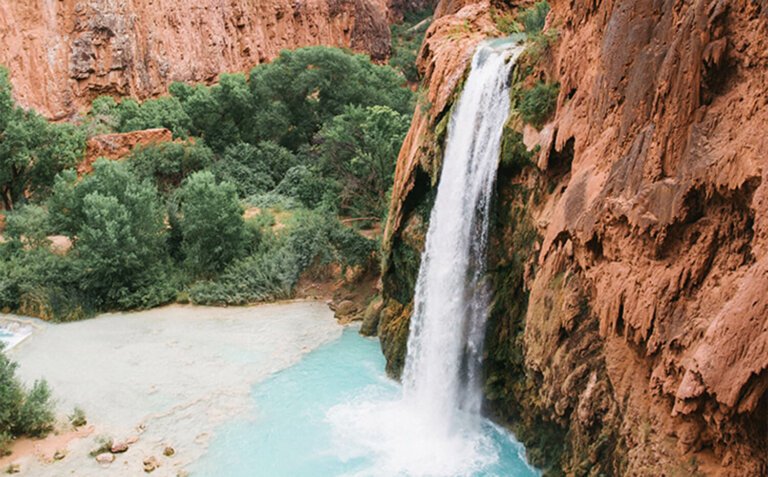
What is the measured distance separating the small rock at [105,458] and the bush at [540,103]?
31.8 ft

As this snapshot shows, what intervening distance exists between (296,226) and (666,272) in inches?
633

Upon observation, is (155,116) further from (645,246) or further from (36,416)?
(645,246)

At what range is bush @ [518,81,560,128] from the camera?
952 cm

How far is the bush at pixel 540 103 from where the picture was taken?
9.52 m

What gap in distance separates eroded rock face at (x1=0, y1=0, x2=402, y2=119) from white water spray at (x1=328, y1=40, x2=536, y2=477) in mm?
26404

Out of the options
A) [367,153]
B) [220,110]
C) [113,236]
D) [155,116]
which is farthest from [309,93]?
[113,236]

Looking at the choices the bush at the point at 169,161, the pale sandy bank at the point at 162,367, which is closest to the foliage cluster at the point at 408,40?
the bush at the point at 169,161

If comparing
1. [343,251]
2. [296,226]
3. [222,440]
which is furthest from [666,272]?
[296,226]

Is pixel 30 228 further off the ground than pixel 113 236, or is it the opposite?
pixel 113 236

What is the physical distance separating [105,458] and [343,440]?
4.35 metres

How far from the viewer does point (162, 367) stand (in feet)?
45.5

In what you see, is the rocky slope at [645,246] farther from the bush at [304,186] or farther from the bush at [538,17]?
the bush at [304,186]

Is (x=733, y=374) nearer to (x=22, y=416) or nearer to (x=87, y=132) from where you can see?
(x=22, y=416)

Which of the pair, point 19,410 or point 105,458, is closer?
point 105,458
